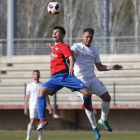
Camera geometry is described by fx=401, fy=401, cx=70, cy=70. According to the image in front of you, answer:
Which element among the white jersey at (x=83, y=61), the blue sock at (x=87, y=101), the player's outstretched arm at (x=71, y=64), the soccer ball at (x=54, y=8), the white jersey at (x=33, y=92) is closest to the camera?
the player's outstretched arm at (x=71, y=64)

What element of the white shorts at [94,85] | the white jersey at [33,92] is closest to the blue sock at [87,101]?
the white shorts at [94,85]

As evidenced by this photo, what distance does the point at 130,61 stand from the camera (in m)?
16.8

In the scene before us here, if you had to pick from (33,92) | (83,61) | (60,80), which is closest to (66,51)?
(60,80)

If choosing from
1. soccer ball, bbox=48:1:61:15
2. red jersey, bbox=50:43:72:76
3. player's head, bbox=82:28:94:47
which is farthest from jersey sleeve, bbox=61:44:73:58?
soccer ball, bbox=48:1:61:15

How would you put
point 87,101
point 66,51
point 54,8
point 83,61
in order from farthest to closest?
1. point 54,8
2. point 83,61
3. point 87,101
4. point 66,51

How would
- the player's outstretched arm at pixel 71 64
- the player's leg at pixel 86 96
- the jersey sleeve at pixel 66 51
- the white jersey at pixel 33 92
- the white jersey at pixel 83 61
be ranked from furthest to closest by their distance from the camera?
1. the white jersey at pixel 33 92
2. the white jersey at pixel 83 61
3. the player's leg at pixel 86 96
4. the jersey sleeve at pixel 66 51
5. the player's outstretched arm at pixel 71 64

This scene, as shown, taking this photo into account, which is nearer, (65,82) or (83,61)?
(65,82)

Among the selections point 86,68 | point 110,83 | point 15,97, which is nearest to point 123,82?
point 110,83

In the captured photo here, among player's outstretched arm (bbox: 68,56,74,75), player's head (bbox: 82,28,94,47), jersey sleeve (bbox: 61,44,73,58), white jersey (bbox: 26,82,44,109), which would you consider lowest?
white jersey (bbox: 26,82,44,109)

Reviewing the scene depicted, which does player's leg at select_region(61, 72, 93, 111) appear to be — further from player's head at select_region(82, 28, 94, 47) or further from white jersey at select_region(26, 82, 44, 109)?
white jersey at select_region(26, 82, 44, 109)

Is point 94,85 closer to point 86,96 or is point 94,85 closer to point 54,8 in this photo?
point 86,96

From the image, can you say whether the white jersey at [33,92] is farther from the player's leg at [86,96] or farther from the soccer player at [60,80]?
the soccer player at [60,80]

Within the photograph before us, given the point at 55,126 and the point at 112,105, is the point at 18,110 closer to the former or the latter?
the point at 55,126

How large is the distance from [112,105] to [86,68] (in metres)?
6.98
